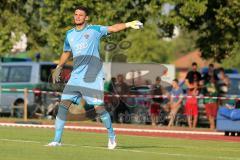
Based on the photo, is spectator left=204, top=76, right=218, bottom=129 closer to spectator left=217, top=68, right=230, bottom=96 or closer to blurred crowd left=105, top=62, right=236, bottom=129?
blurred crowd left=105, top=62, right=236, bottom=129

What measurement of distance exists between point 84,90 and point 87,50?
660 mm

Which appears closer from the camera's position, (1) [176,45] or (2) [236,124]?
(2) [236,124]

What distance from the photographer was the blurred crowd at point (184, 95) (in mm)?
28406

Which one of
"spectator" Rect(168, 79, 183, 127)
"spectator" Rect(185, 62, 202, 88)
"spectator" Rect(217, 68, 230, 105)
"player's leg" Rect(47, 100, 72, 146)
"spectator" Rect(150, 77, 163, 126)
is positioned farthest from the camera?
"spectator" Rect(217, 68, 230, 105)

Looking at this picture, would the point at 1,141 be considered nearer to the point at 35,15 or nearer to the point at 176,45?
the point at 35,15

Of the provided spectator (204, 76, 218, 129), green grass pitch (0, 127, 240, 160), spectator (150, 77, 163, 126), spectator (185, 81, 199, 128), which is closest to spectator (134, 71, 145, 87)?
spectator (150, 77, 163, 126)

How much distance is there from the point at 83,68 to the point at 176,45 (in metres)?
120

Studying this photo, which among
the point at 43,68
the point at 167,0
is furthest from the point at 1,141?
the point at 43,68

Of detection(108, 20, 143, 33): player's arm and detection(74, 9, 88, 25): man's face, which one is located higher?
detection(74, 9, 88, 25): man's face

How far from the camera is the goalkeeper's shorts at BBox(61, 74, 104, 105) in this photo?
14.2 meters

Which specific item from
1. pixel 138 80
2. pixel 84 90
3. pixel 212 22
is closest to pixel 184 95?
pixel 212 22

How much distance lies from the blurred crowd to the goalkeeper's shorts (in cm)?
1347

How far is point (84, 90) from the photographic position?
1429 cm

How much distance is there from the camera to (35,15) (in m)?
33.5
